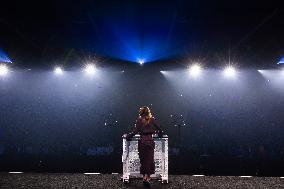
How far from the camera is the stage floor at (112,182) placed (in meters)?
6.84

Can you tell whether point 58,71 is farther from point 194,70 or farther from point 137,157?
point 137,157

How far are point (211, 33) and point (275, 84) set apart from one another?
4227mm

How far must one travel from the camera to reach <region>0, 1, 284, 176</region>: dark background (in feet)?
29.1

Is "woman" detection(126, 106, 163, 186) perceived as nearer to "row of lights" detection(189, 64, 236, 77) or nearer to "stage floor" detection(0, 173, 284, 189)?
"stage floor" detection(0, 173, 284, 189)

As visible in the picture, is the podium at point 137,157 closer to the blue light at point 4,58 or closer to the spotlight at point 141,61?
the spotlight at point 141,61

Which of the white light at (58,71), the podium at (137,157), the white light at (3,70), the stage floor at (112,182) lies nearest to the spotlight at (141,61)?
the white light at (58,71)

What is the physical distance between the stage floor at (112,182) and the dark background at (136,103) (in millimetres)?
955

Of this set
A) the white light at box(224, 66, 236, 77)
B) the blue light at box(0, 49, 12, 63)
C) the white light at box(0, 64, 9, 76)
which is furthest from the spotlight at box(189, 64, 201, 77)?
the white light at box(0, 64, 9, 76)

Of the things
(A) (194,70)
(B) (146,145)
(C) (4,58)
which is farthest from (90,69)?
(B) (146,145)

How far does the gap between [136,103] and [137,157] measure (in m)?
3.69

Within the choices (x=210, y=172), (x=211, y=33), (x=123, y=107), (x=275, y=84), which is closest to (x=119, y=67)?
(x=123, y=107)

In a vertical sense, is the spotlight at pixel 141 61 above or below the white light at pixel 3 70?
above

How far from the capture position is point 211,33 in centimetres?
777

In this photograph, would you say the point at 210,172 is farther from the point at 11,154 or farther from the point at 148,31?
the point at 11,154
